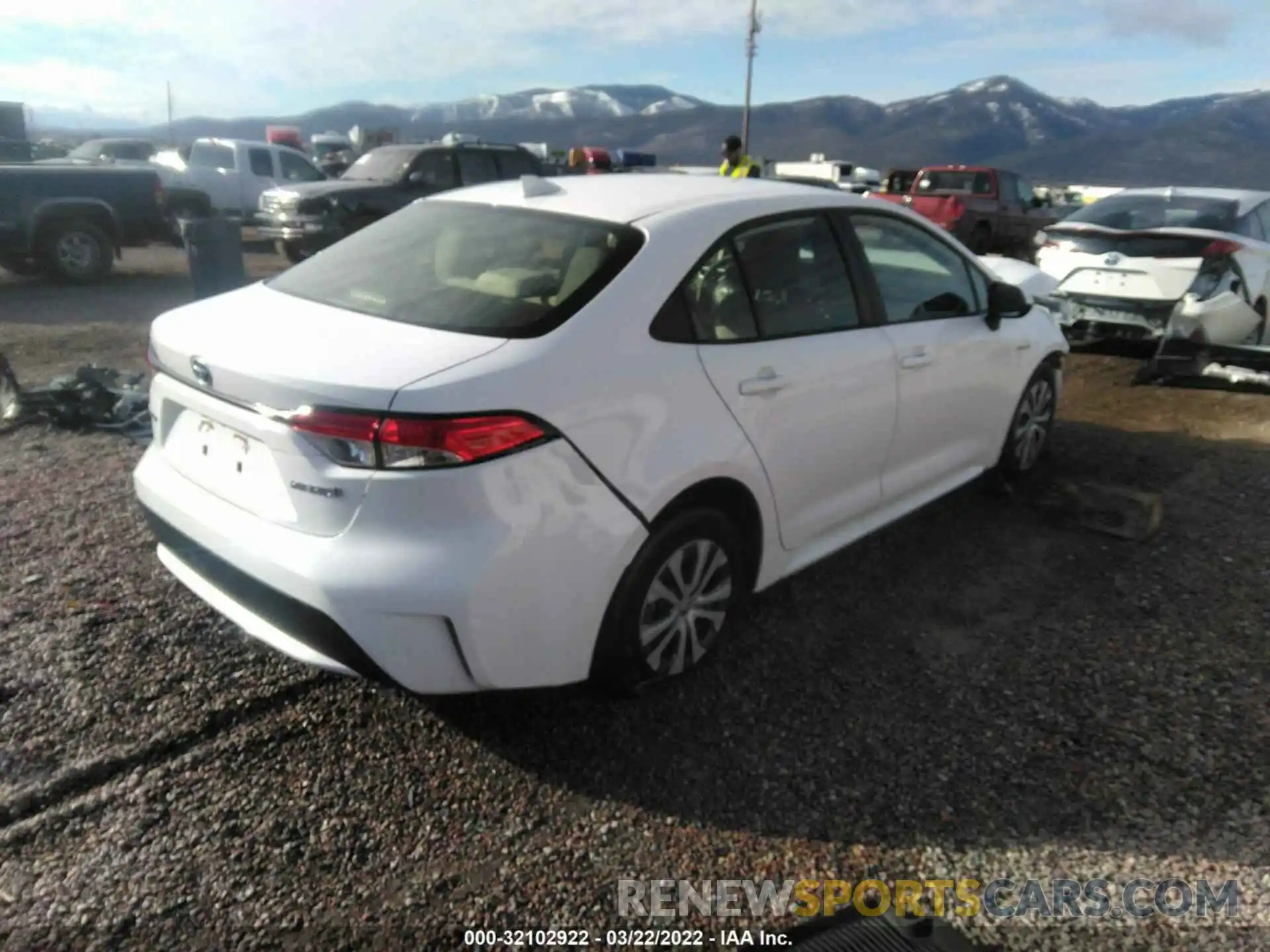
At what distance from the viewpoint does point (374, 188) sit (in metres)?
12.8

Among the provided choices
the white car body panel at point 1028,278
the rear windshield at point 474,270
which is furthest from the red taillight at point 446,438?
the white car body panel at point 1028,278

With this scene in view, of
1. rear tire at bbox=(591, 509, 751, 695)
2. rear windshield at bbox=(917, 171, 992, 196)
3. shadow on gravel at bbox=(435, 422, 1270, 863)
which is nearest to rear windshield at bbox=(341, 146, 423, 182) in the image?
rear windshield at bbox=(917, 171, 992, 196)

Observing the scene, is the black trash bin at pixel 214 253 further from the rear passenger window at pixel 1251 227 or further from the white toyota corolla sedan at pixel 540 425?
the rear passenger window at pixel 1251 227

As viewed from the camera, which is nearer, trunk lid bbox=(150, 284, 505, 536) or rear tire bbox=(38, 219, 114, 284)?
trunk lid bbox=(150, 284, 505, 536)

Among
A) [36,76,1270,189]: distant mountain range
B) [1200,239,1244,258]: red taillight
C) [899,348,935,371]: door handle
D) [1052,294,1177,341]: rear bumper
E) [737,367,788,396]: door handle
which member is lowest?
[1052,294,1177,341]: rear bumper

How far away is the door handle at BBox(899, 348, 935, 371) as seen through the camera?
3.70 meters

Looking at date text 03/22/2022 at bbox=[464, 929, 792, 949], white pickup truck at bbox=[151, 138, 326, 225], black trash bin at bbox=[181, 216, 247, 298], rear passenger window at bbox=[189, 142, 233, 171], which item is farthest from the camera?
rear passenger window at bbox=[189, 142, 233, 171]

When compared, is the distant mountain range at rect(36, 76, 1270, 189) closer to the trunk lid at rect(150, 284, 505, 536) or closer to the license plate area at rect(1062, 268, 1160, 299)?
the license plate area at rect(1062, 268, 1160, 299)

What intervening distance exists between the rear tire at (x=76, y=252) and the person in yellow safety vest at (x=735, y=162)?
309 inches

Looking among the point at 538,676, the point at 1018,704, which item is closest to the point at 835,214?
the point at 1018,704

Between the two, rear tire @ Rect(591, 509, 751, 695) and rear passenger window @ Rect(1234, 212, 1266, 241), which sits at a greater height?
rear passenger window @ Rect(1234, 212, 1266, 241)

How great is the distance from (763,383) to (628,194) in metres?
0.91

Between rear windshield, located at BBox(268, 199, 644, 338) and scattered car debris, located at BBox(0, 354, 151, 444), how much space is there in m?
2.90

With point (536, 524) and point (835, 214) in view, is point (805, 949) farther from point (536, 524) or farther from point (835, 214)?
point (835, 214)
